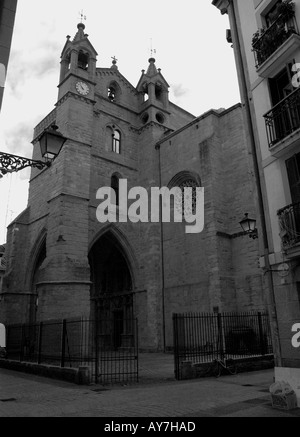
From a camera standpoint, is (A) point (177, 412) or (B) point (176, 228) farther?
(B) point (176, 228)

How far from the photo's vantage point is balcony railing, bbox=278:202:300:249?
7.95 m

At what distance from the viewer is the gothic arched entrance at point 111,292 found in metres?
22.3

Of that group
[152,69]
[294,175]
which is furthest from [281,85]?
[152,69]

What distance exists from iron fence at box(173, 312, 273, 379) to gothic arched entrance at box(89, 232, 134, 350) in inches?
282

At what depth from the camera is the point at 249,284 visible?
16641 millimetres

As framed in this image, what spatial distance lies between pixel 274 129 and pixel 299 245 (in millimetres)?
3146

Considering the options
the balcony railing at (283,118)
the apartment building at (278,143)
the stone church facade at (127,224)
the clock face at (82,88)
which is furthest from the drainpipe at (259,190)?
the clock face at (82,88)

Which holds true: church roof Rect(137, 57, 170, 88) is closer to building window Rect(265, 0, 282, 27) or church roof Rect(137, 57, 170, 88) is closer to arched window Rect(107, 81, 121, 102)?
arched window Rect(107, 81, 121, 102)

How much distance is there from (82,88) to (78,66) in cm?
183

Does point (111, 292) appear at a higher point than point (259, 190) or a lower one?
lower

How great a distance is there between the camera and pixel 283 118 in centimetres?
889

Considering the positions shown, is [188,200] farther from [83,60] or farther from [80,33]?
[80,33]
